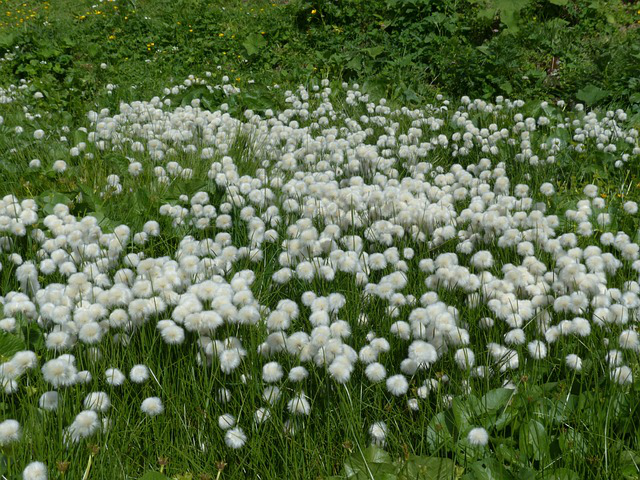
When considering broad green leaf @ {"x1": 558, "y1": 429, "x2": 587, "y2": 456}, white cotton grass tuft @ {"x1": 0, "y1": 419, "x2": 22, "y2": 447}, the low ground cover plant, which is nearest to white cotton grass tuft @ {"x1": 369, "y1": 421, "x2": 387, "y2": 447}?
the low ground cover plant

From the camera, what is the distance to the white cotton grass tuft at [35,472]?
6.63ft

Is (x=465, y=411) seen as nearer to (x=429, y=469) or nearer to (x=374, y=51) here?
(x=429, y=469)

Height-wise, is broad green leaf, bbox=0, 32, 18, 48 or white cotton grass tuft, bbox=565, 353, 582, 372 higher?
white cotton grass tuft, bbox=565, 353, 582, 372

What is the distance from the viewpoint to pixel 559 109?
244 inches

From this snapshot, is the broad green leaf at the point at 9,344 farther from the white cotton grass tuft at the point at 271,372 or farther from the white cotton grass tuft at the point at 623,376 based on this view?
the white cotton grass tuft at the point at 623,376

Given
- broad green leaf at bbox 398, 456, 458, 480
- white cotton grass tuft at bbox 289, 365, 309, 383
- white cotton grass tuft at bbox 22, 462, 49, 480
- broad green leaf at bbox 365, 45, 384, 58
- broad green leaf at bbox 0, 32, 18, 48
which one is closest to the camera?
white cotton grass tuft at bbox 22, 462, 49, 480

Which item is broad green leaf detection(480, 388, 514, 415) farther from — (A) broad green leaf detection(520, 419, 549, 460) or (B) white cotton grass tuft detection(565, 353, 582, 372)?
(B) white cotton grass tuft detection(565, 353, 582, 372)

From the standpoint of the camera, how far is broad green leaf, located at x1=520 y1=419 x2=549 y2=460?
2244 millimetres

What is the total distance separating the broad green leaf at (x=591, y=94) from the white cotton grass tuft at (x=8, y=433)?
5.74 metres

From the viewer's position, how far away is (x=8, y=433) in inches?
85.5

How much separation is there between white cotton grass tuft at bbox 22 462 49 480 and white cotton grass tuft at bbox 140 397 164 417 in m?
0.44

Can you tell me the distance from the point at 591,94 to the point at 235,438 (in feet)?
17.4

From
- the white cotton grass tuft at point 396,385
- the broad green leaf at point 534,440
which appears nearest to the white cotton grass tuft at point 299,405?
the white cotton grass tuft at point 396,385

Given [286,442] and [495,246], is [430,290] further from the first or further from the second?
[286,442]
